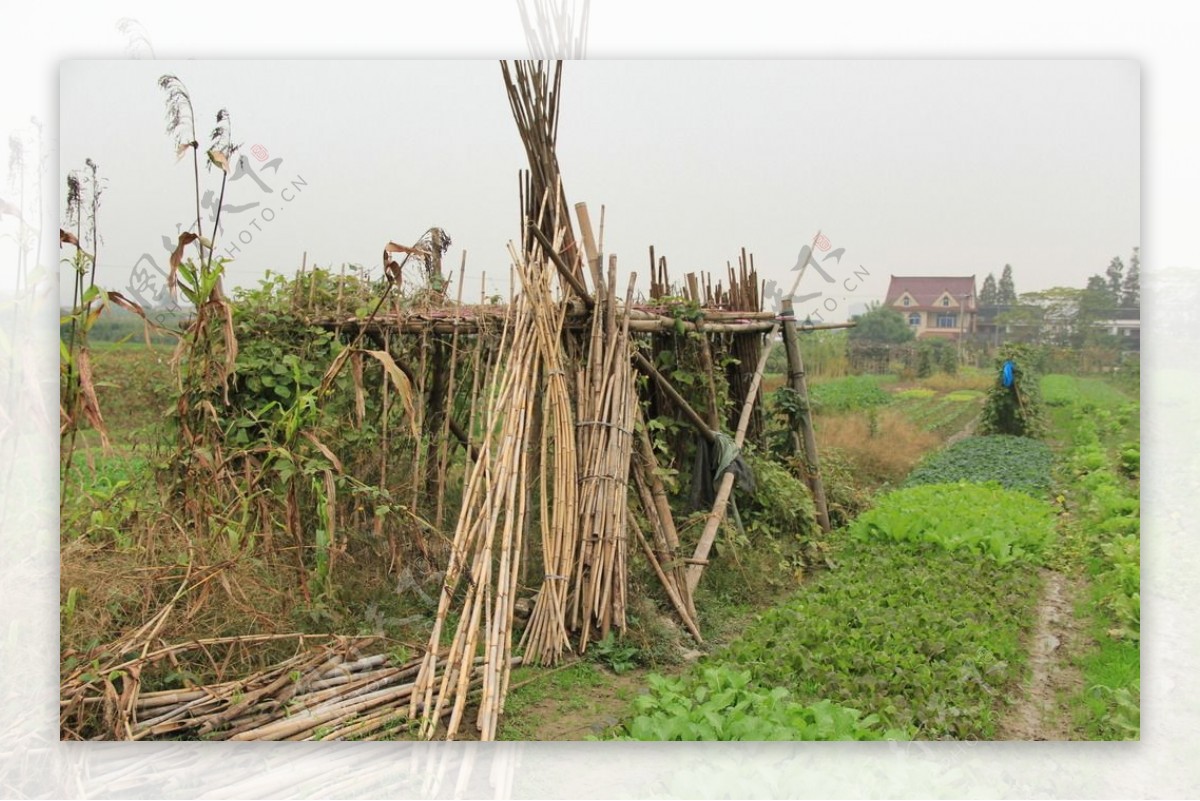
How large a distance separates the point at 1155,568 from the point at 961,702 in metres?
0.81

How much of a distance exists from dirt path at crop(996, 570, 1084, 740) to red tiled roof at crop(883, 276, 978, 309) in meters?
1.25

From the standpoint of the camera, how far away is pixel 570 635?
12.5 feet

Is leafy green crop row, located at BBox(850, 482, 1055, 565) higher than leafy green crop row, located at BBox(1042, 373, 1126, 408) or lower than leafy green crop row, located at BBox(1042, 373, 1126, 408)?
lower

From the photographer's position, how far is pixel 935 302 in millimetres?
4551

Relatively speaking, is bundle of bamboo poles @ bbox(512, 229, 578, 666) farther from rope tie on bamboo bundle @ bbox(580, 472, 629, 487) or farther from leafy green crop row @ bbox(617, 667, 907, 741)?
leafy green crop row @ bbox(617, 667, 907, 741)

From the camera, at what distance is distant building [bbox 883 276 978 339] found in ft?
14.5

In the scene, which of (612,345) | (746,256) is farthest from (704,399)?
(612,345)

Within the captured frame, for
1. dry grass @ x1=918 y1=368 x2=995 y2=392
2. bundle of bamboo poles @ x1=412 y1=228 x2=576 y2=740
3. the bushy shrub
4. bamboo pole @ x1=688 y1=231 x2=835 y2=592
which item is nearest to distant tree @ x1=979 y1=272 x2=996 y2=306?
the bushy shrub

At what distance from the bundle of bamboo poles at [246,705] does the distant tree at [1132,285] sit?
277 cm

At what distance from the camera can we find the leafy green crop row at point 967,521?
460cm

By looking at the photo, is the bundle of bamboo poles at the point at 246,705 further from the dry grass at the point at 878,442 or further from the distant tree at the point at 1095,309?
the dry grass at the point at 878,442

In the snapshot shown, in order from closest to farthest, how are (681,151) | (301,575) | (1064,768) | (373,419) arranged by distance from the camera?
(1064,768), (301,575), (681,151), (373,419)

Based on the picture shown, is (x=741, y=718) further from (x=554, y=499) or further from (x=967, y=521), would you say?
(x=967, y=521)

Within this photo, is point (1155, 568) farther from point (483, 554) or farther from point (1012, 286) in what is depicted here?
point (483, 554)
